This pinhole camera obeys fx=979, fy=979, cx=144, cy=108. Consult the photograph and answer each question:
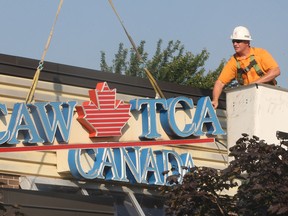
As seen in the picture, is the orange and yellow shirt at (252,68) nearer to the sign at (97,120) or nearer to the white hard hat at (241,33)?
the white hard hat at (241,33)

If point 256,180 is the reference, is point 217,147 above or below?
above

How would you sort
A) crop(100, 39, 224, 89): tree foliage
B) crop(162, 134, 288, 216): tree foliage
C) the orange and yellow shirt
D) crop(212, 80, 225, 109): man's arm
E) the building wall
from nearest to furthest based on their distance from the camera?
crop(162, 134, 288, 216): tree foliage → the building wall → the orange and yellow shirt → crop(212, 80, 225, 109): man's arm → crop(100, 39, 224, 89): tree foliage

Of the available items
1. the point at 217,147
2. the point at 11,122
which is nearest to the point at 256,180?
the point at 11,122

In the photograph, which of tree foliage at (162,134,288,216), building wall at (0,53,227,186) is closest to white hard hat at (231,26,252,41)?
building wall at (0,53,227,186)

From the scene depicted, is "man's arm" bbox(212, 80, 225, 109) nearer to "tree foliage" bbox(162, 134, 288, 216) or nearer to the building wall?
the building wall

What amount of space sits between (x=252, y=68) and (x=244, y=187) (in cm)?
495

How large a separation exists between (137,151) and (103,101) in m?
0.97

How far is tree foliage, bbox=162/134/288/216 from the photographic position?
10.2 meters

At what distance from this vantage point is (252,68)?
1545cm

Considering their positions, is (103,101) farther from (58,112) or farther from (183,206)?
(183,206)

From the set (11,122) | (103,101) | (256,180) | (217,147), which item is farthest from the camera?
(217,147)

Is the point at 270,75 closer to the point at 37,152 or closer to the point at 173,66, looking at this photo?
the point at 37,152

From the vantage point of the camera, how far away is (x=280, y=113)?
1481 centimetres

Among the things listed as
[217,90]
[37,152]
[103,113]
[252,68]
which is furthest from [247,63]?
[37,152]
